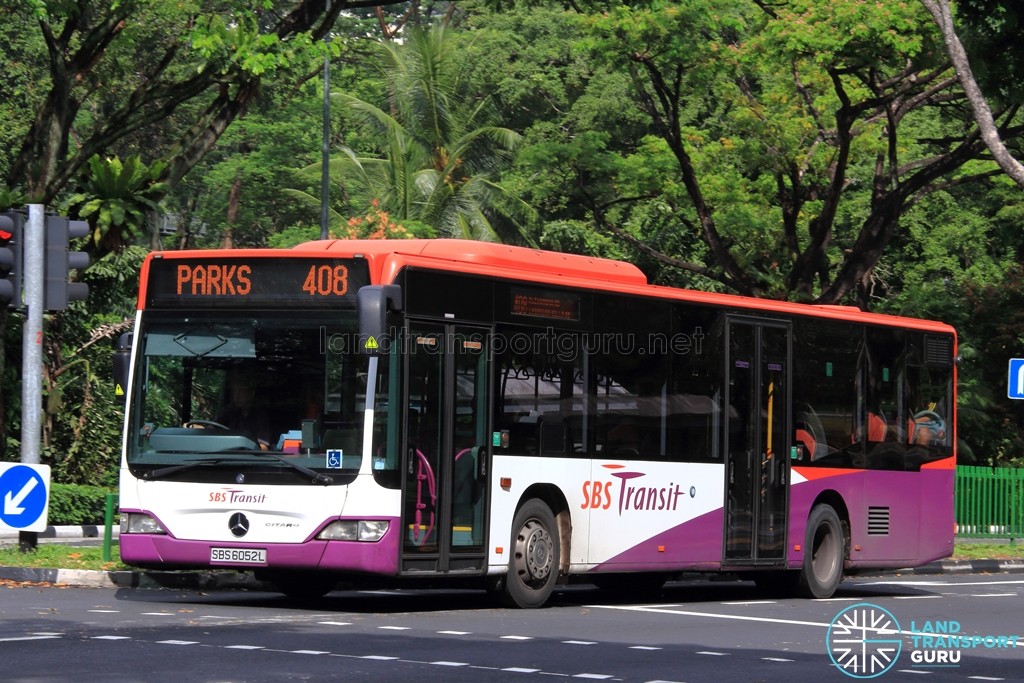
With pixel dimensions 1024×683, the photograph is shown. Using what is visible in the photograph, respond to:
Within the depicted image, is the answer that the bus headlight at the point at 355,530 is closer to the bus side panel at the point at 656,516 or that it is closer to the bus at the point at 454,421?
the bus at the point at 454,421

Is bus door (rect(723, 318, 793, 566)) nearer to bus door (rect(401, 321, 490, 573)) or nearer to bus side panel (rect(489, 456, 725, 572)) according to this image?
bus side panel (rect(489, 456, 725, 572))

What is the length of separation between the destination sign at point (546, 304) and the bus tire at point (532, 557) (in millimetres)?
1706

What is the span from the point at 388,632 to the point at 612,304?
507cm

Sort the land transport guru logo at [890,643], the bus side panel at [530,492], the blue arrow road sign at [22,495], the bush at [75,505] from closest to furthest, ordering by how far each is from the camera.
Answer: the land transport guru logo at [890,643], the bus side panel at [530,492], the blue arrow road sign at [22,495], the bush at [75,505]

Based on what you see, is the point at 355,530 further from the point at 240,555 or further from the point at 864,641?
the point at 864,641

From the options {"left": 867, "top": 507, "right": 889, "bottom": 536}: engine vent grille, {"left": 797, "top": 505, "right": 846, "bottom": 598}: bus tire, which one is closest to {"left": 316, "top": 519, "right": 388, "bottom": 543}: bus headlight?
{"left": 797, "top": 505, "right": 846, "bottom": 598}: bus tire

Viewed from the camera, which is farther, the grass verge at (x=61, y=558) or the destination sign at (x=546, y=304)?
the grass verge at (x=61, y=558)

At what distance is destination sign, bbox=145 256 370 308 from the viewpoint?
13953 mm

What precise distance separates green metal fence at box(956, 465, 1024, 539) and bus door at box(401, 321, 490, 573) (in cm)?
1770

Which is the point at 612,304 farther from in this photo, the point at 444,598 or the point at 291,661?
the point at 291,661

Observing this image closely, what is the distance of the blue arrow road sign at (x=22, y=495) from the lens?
15641 millimetres

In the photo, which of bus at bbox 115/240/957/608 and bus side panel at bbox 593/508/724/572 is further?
bus side panel at bbox 593/508/724/572

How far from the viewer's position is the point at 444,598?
54.4 ft

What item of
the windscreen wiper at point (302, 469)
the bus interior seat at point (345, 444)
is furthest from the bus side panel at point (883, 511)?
the windscreen wiper at point (302, 469)
